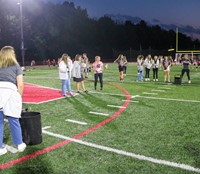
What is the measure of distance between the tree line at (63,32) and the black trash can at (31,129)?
48180 millimetres

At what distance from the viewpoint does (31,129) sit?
6.10 metres

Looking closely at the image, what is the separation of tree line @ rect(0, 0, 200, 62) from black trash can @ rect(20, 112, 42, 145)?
158 ft

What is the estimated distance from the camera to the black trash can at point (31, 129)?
6.06 meters

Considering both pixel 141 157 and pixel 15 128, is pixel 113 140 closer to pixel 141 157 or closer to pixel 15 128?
pixel 141 157

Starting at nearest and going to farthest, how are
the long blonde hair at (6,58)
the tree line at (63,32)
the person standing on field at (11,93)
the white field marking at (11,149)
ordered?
the person standing on field at (11,93)
the long blonde hair at (6,58)
the white field marking at (11,149)
the tree line at (63,32)

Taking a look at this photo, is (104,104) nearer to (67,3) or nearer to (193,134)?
(193,134)

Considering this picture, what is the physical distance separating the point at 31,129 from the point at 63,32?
62.3 meters

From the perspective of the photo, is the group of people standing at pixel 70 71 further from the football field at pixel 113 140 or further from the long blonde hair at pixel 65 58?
the football field at pixel 113 140

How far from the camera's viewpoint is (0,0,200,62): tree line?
53781 mm

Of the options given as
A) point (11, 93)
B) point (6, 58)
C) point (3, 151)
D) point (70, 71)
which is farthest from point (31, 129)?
point (70, 71)

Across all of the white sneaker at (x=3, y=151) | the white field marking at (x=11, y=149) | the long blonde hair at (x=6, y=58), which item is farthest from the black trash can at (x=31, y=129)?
the long blonde hair at (x=6, y=58)

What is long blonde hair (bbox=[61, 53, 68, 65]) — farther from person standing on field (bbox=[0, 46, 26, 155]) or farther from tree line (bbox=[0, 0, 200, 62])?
tree line (bbox=[0, 0, 200, 62])

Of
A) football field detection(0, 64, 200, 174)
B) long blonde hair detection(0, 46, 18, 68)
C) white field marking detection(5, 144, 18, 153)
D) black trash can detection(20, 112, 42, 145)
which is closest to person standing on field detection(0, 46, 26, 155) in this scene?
long blonde hair detection(0, 46, 18, 68)

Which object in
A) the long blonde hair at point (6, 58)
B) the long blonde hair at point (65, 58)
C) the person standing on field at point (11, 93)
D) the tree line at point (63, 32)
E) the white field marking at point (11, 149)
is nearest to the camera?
the person standing on field at point (11, 93)
